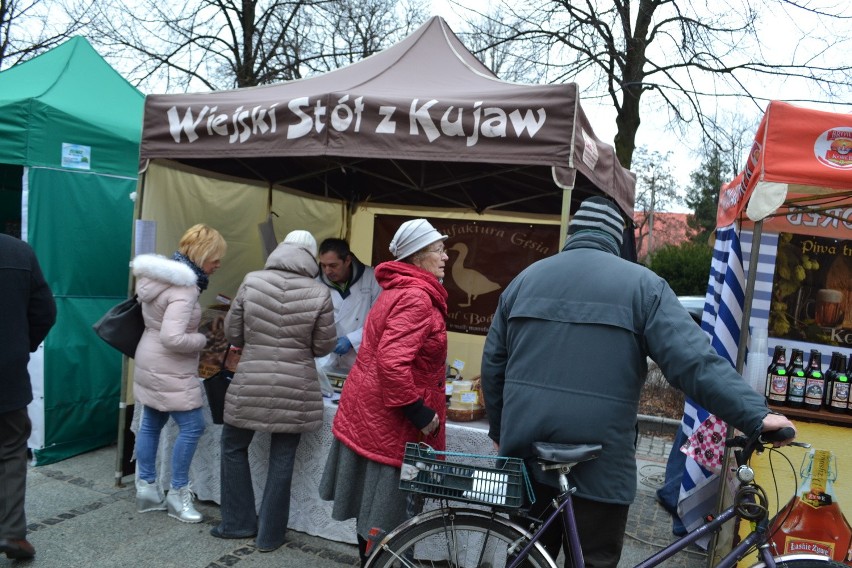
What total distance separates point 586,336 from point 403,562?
1.06 m

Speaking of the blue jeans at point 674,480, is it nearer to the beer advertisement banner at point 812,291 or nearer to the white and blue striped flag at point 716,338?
the white and blue striped flag at point 716,338

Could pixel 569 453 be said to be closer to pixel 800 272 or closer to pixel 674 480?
pixel 800 272

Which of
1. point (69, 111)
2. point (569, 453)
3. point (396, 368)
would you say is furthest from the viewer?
point (69, 111)

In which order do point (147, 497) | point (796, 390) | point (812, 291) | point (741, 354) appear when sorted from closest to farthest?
1. point (741, 354)
2. point (796, 390)
3. point (147, 497)
4. point (812, 291)

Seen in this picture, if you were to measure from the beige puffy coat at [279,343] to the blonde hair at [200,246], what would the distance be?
534mm

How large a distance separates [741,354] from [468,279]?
282 centimetres

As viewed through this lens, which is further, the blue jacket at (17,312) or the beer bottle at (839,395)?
the beer bottle at (839,395)

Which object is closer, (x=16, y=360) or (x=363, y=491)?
(x=363, y=491)

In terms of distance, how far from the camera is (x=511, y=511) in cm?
238

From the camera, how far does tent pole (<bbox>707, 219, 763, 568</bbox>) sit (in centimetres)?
328

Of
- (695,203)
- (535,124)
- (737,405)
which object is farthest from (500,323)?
(695,203)

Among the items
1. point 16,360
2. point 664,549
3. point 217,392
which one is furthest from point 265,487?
point 664,549

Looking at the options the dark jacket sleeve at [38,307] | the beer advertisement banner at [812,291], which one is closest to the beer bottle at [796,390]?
the beer advertisement banner at [812,291]

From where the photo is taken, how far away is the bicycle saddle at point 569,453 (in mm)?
2213
